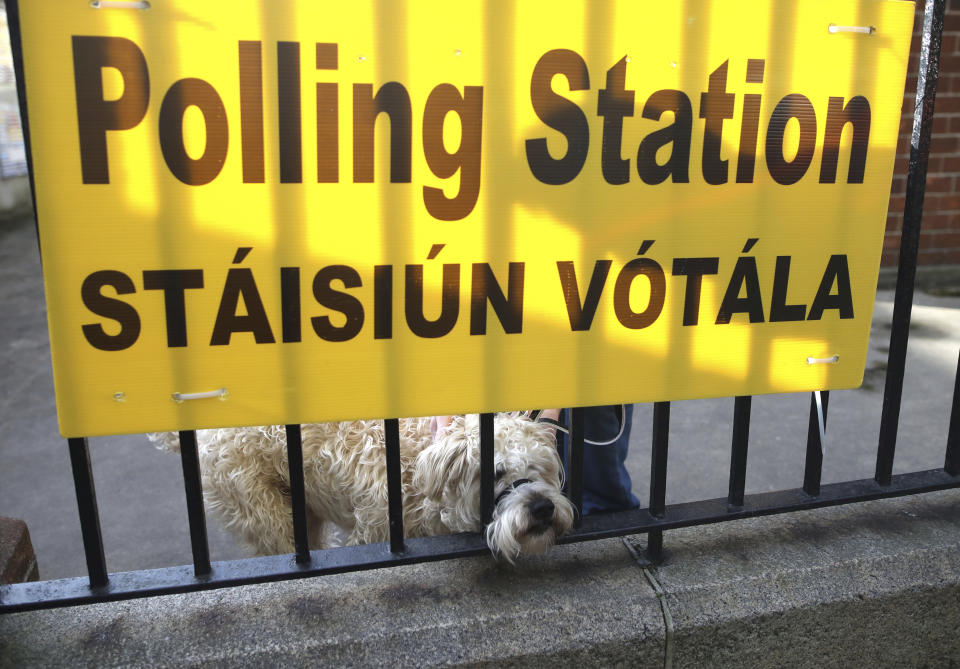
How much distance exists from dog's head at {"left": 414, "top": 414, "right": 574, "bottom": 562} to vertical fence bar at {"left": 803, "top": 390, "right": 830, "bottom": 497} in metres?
0.64

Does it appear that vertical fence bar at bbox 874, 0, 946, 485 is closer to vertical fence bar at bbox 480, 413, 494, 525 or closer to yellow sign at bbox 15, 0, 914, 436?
yellow sign at bbox 15, 0, 914, 436

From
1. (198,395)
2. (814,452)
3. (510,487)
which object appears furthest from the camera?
(510,487)

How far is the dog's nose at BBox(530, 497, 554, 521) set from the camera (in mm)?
1896

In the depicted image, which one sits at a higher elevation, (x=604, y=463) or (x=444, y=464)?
(x=444, y=464)

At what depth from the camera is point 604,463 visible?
2834 millimetres

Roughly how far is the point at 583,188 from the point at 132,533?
277cm

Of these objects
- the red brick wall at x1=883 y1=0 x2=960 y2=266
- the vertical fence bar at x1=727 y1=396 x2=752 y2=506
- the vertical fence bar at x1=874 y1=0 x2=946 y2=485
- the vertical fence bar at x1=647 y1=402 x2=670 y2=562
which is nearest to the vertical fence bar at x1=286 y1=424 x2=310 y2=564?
the vertical fence bar at x1=647 y1=402 x2=670 y2=562

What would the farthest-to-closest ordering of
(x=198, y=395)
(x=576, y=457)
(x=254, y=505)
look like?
(x=254, y=505), (x=576, y=457), (x=198, y=395)

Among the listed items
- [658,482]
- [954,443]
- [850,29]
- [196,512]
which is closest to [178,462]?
[196,512]

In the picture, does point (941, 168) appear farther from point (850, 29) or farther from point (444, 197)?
point (444, 197)

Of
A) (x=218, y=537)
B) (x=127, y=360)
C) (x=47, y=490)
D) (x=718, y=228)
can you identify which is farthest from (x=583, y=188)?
(x=47, y=490)

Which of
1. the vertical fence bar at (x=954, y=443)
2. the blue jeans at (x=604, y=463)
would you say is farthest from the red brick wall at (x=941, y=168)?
the vertical fence bar at (x=954, y=443)

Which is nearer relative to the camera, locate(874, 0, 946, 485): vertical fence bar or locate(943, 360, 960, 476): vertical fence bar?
locate(874, 0, 946, 485): vertical fence bar

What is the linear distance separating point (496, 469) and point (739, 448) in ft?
2.41
